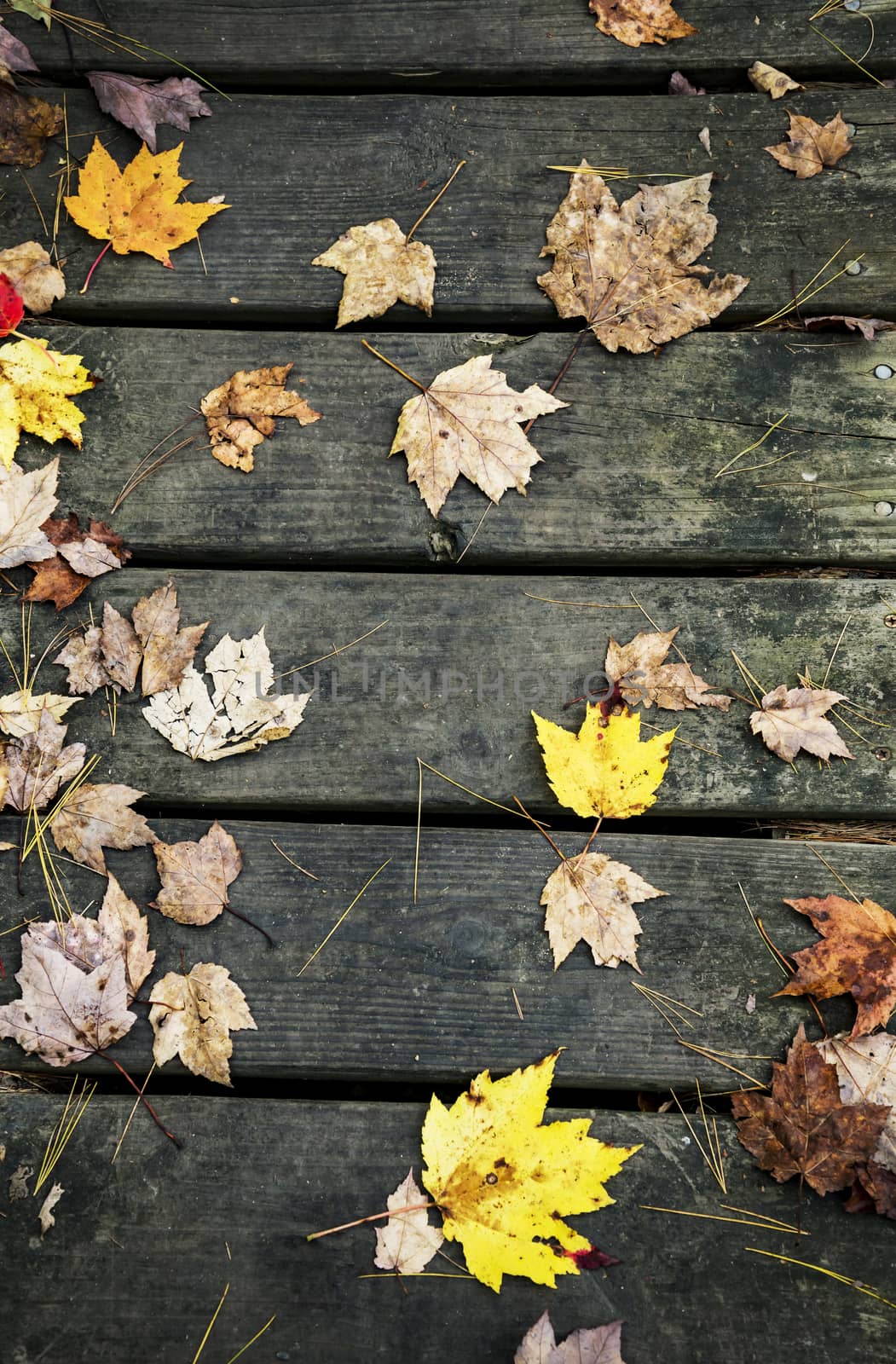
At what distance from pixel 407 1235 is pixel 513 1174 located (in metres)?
Answer: 0.19

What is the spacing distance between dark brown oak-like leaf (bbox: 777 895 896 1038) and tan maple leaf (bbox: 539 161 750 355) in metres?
1.03

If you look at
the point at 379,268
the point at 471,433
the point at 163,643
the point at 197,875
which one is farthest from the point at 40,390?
the point at 197,875

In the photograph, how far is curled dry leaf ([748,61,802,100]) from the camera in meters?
1.66

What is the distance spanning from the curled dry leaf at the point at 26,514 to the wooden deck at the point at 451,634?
5cm

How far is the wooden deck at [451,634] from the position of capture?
139 centimetres

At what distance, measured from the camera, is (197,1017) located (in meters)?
1.46

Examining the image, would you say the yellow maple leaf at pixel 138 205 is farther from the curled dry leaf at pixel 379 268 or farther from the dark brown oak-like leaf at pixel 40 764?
the dark brown oak-like leaf at pixel 40 764

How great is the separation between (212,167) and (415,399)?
0.60 m

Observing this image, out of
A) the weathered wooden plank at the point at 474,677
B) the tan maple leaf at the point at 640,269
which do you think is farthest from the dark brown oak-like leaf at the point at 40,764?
the tan maple leaf at the point at 640,269

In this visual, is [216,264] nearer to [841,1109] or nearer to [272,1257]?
[272,1257]

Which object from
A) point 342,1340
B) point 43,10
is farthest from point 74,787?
point 43,10

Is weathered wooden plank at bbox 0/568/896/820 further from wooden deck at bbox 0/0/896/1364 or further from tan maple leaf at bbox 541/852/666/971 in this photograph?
tan maple leaf at bbox 541/852/666/971

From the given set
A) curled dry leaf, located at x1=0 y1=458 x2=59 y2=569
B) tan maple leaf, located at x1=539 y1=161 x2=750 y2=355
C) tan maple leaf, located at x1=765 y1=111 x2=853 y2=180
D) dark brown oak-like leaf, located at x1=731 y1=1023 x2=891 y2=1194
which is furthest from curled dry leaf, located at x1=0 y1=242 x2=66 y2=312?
dark brown oak-like leaf, located at x1=731 y1=1023 x2=891 y2=1194

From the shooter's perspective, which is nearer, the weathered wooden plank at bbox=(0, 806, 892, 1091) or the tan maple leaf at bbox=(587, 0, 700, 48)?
the weathered wooden plank at bbox=(0, 806, 892, 1091)
